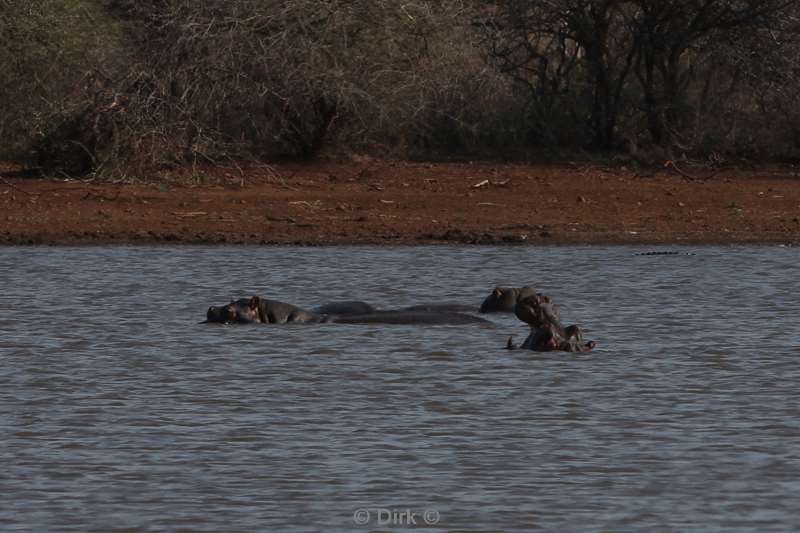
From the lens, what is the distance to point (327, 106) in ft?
70.1

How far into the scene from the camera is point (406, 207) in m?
18.8

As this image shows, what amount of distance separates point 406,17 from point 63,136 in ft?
15.1

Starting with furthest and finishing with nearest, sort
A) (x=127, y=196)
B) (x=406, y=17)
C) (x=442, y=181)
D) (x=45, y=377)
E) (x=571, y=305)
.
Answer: (x=406, y=17) < (x=442, y=181) < (x=127, y=196) < (x=571, y=305) < (x=45, y=377)

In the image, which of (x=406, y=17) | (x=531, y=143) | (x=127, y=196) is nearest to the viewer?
(x=127, y=196)

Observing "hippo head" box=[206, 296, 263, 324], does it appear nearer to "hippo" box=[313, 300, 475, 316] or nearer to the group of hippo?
the group of hippo

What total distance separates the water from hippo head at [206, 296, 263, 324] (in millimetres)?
139

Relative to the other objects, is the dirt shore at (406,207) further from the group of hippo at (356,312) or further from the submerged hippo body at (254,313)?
the submerged hippo body at (254,313)

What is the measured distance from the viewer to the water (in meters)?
7.02

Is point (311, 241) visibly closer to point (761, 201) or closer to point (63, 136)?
point (63, 136)

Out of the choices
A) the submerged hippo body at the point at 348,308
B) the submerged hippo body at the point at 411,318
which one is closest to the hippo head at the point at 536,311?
the submerged hippo body at the point at 411,318

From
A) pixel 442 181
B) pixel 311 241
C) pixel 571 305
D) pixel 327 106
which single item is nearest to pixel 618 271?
pixel 571 305

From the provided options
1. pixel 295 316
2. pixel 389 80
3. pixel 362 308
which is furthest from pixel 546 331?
pixel 389 80

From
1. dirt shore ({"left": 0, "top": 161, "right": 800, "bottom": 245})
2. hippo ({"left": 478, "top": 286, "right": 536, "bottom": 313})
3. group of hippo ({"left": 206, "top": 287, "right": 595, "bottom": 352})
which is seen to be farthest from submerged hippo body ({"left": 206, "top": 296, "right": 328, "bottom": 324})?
dirt shore ({"left": 0, "top": 161, "right": 800, "bottom": 245})

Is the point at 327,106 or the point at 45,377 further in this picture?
the point at 327,106
